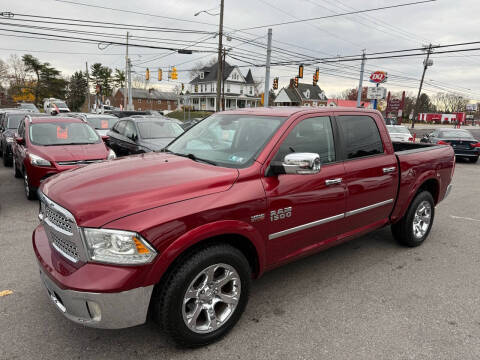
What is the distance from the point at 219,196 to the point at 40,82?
77.1 meters

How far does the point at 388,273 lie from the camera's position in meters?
3.93

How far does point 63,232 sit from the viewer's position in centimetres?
234

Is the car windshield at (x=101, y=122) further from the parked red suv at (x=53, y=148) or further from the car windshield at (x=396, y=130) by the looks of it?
the car windshield at (x=396, y=130)

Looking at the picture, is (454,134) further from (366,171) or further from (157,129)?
(366,171)

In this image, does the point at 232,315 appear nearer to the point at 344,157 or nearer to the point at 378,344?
the point at 378,344

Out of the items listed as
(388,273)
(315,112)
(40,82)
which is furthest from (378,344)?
(40,82)

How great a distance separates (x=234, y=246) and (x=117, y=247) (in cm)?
99

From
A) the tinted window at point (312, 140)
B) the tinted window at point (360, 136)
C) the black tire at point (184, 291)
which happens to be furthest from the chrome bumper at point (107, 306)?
the tinted window at point (360, 136)

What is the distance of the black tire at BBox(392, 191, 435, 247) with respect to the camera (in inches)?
176

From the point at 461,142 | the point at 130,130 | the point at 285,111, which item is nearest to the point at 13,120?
the point at 130,130

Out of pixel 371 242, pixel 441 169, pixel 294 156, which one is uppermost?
pixel 294 156

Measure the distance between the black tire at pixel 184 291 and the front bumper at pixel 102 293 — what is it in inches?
4.7

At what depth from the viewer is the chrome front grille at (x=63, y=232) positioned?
2.20m

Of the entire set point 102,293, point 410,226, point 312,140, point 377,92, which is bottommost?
point 410,226
